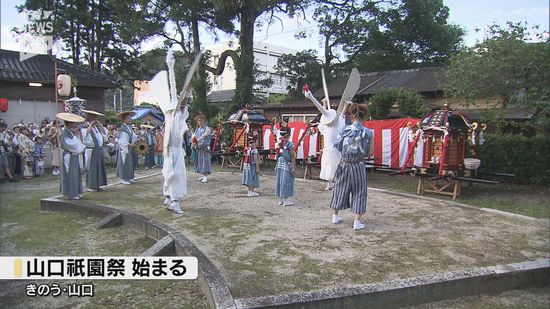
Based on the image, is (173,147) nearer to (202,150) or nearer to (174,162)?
(174,162)

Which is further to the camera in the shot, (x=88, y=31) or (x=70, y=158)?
(x=88, y=31)

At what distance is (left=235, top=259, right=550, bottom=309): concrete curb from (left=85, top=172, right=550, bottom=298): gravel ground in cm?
22

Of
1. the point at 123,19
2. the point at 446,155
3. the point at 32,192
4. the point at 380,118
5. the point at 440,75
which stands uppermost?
the point at 123,19

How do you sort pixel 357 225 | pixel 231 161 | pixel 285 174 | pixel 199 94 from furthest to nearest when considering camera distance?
pixel 199 94 → pixel 231 161 → pixel 285 174 → pixel 357 225

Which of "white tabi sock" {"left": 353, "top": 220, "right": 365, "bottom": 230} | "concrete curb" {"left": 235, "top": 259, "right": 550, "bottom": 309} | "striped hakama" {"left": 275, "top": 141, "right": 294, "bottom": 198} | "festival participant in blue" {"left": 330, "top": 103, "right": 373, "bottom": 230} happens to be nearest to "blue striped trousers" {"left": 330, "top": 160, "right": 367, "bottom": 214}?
"festival participant in blue" {"left": 330, "top": 103, "right": 373, "bottom": 230}

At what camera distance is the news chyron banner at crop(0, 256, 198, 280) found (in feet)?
13.1

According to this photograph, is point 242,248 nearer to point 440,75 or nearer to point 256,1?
point 256,1

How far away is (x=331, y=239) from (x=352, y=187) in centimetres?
100

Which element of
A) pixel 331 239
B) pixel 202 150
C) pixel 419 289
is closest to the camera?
pixel 419 289

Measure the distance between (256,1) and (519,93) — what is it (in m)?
11.1

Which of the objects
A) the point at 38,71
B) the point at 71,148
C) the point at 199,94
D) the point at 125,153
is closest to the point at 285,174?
the point at 71,148

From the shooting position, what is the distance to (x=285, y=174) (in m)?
7.84

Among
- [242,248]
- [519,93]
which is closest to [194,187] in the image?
[242,248]

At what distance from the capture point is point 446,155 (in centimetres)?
915
